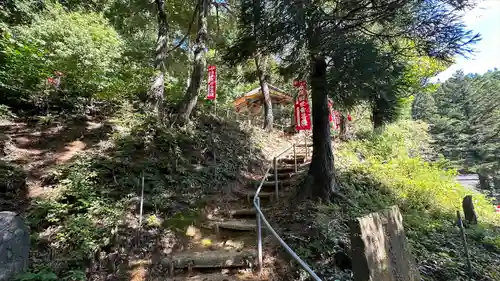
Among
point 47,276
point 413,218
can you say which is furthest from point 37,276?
point 413,218

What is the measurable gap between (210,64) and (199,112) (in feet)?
10.0

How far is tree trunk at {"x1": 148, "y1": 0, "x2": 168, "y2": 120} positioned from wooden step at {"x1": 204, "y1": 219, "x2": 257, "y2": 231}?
148 inches

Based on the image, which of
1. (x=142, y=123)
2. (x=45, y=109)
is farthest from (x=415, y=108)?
(x=45, y=109)

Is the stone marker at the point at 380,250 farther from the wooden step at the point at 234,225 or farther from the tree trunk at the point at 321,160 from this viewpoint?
the wooden step at the point at 234,225

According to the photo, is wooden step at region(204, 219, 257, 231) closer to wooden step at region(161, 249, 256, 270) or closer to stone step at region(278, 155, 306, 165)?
wooden step at region(161, 249, 256, 270)

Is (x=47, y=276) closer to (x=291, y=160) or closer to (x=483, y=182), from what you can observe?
(x=291, y=160)

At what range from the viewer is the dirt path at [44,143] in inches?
177

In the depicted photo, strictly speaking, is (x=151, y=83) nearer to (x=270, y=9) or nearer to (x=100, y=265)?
(x=270, y=9)

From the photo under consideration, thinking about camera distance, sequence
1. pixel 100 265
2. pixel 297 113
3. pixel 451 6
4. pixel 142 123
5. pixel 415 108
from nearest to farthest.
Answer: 1. pixel 100 265
2. pixel 451 6
3. pixel 142 123
4. pixel 297 113
5. pixel 415 108

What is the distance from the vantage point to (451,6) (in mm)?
3717

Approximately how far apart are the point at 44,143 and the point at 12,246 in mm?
3678

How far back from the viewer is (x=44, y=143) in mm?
5441

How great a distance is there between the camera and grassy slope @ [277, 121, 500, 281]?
3.64 meters

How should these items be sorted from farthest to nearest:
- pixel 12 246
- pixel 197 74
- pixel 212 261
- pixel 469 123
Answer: pixel 469 123 → pixel 197 74 → pixel 212 261 → pixel 12 246
